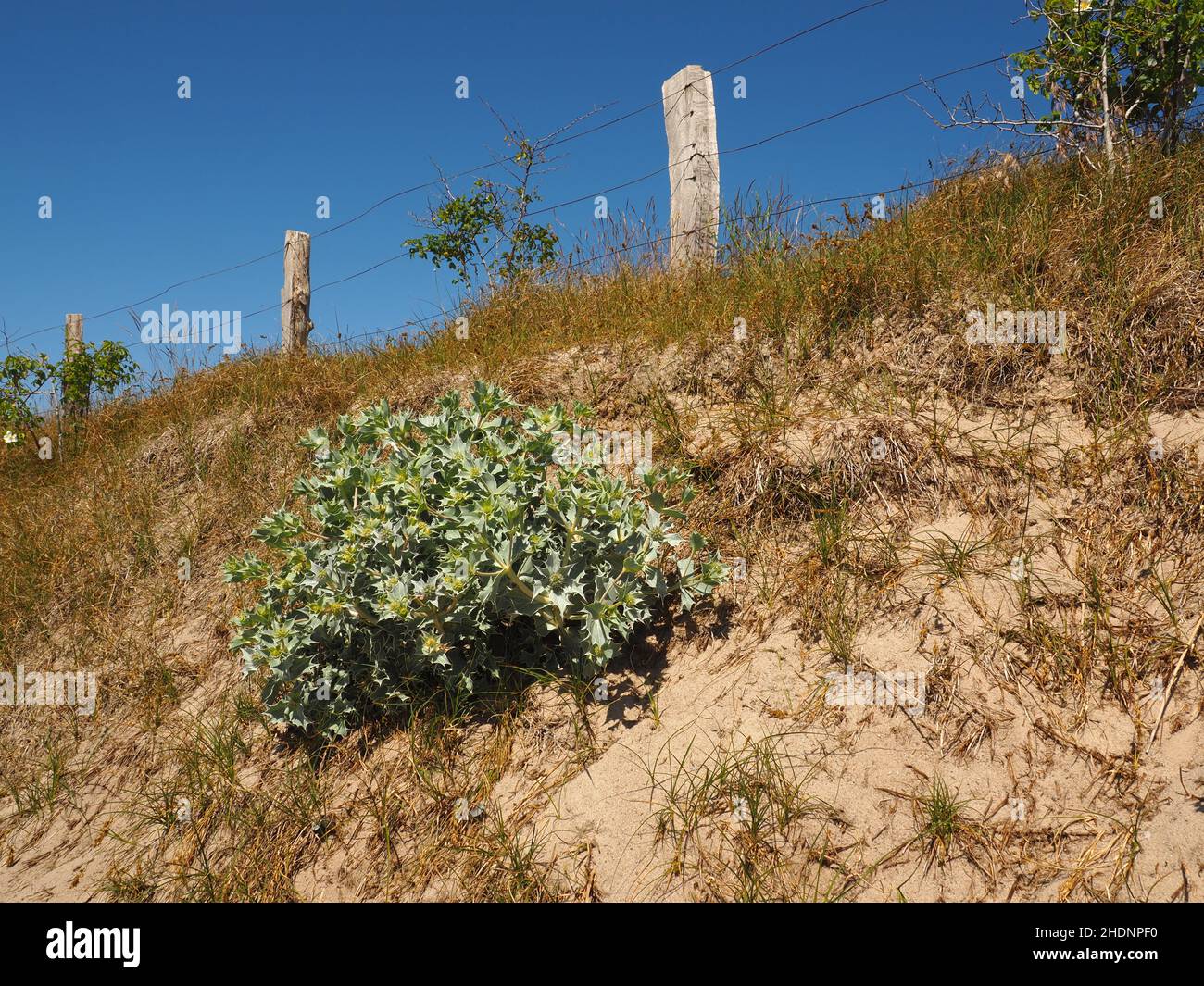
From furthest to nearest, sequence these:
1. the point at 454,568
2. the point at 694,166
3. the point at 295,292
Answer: the point at 295,292
the point at 694,166
the point at 454,568

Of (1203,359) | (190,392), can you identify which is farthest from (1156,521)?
(190,392)

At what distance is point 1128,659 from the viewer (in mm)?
2760

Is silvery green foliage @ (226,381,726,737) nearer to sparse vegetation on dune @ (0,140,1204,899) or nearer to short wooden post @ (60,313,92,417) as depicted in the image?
sparse vegetation on dune @ (0,140,1204,899)

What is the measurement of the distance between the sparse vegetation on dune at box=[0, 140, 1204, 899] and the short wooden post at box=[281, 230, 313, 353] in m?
3.37

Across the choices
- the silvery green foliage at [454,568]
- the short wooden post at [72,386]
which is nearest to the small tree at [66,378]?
the short wooden post at [72,386]

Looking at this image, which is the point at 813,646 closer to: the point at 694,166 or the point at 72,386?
the point at 694,166

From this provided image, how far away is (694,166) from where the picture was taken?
247 inches

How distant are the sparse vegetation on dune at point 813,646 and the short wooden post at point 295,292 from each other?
3375mm

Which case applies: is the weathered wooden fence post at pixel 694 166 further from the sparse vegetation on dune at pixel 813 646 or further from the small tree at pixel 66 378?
the small tree at pixel 66 378

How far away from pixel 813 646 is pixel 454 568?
157 cm

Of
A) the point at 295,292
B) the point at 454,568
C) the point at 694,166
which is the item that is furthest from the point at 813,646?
the point at 295,292

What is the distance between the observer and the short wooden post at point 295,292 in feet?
27.3

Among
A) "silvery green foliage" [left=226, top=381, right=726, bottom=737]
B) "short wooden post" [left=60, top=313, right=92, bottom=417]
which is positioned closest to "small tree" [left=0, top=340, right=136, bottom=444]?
"short wooden post" [left=60, top=313, right=92, bottom=417]
